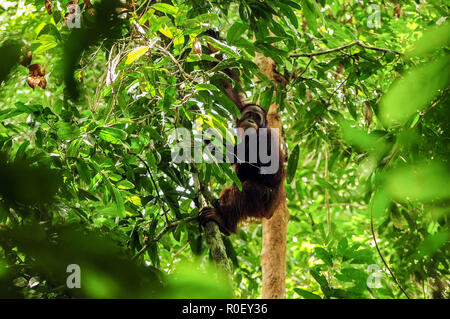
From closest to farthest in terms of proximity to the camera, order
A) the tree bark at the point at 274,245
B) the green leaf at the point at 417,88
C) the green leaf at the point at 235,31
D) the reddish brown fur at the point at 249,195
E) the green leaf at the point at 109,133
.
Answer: the green leaf at the point at 417,88 → the green leaf at the point at 109,133 → the green leaf at the point at 235,31 → the tree bark at the point at 274,245 → the reddish brown fur at the point at 249,195

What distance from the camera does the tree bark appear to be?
283cm

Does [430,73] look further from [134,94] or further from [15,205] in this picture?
[134,94]

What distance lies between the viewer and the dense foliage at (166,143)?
43cm

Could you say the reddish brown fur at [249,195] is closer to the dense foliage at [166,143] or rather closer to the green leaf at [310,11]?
the dense foliage at [166,143]

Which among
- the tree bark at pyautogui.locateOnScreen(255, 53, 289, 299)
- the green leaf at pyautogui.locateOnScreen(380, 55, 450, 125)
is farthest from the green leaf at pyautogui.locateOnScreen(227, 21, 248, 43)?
the green leaf at pyautogui.locateOnScreen(380, 55, 450, 125)

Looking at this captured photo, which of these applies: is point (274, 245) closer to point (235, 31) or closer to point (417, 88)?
point (235, 31)

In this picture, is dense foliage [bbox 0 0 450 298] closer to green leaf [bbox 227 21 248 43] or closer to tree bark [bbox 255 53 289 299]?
green leaf [bbox 227 21 248 43]

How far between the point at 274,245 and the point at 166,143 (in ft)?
3.90

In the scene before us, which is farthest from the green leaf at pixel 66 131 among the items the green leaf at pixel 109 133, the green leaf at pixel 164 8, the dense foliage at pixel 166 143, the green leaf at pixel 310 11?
the green leaf at pixel 310 11

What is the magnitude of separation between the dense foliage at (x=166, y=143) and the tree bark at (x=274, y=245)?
20cm

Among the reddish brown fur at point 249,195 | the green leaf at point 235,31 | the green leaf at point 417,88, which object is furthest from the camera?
the reddish brown fur at point 249,195

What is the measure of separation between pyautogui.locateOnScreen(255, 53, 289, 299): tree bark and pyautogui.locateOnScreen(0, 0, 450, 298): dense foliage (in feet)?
0.66
